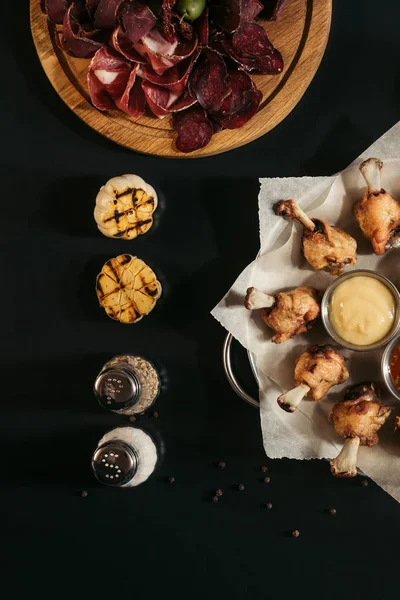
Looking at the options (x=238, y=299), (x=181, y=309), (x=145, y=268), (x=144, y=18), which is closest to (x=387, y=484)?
(x=238, y=299)

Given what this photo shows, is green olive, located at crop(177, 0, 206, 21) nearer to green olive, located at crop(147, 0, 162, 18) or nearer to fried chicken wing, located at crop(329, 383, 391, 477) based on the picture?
green olive, located at crop(147, 0, 162, 18)

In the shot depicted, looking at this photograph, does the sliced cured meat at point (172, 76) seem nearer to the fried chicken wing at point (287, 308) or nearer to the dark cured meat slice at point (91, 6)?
the dark cured meat slice at point (91, 6)

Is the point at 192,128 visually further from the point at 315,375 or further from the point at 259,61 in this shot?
the point at 315,375

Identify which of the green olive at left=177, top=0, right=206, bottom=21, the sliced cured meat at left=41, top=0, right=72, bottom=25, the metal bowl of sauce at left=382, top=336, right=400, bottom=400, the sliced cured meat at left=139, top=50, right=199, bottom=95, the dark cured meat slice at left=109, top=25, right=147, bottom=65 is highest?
the green olive at left=177, top=0, right=206, bottom=21

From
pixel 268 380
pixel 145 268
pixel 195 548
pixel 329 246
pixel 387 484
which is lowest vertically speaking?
pixel 195 548

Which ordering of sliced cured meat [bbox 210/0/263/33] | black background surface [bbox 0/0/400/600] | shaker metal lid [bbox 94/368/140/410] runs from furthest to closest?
1. black background surface [bbox 0/0/400/600]
2. shaker metal lid [bbox 94/368/140/410]
3. sliced cured meat [bbox 210/0/263/33]

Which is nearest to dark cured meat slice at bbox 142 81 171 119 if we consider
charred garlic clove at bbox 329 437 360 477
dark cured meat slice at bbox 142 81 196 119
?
dark cured meat slice at bbox 142 81 196 119

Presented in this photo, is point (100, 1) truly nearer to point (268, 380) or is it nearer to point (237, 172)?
point (237, 172)

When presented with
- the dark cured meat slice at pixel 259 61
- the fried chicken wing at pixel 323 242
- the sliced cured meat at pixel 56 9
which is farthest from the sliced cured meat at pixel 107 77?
the fried chicken wing at pixel 323 242
